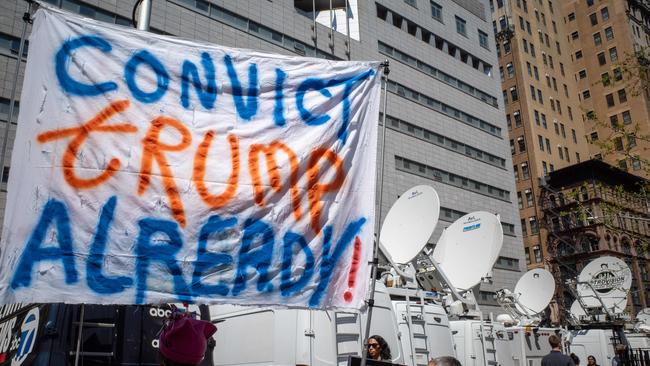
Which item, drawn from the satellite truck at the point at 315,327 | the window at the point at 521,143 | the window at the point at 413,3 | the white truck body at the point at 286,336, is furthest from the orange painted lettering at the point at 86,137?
the window at the point at 521,143

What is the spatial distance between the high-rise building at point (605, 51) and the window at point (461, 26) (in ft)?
112

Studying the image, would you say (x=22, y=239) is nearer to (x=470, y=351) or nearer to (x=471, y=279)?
(x=470, y=351)

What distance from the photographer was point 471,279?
13797 mm

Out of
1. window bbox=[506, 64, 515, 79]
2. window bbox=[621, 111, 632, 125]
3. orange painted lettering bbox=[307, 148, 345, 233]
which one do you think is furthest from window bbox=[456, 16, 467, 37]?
orange painted lettering bbox=[307, 148, 345, 233]

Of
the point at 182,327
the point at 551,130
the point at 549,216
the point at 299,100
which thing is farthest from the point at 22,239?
the point at 551,130

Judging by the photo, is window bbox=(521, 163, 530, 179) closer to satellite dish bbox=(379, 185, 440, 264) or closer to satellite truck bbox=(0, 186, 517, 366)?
satellite truck bbox=(0, 186, 517, 366)

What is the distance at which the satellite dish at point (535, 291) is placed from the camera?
18.8 m

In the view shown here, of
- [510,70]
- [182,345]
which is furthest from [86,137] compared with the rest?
[510,70]

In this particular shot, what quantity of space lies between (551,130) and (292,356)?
226ft

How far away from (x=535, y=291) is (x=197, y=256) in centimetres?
1741

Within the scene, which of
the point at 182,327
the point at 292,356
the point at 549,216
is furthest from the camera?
the point at 549,216

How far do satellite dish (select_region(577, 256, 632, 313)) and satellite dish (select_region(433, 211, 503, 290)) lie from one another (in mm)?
9330

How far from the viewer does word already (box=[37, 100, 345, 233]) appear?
381 cm

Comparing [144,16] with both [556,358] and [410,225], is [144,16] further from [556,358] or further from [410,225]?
[410,225]
